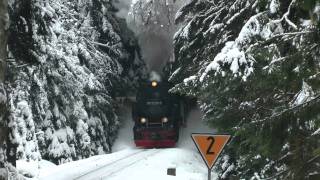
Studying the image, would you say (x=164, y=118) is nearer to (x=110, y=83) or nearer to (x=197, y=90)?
(x=110, y=83)

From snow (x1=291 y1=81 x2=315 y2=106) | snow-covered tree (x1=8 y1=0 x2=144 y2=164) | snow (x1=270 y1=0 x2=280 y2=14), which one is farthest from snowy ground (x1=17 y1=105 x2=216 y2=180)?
snow (x1=291 y1=81 x2=315 y2=106)

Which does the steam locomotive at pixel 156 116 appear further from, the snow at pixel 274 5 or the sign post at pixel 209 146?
the snow at pixel 274 5

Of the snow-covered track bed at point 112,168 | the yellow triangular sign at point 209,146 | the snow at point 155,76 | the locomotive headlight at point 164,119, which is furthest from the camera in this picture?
the snow at point 155,76

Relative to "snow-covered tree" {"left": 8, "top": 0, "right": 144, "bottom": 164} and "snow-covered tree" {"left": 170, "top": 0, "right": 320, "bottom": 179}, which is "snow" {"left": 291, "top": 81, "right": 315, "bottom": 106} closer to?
"snow-covered tree" {"left": 170, "top": 0, "right": 320, "bottom": 179}

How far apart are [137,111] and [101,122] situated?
2130mm

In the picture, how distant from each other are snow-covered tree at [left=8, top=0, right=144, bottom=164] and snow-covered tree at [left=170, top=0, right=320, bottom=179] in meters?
3.99

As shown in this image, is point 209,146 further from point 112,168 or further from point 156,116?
point 156,116

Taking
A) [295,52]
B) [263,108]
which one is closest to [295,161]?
[295,52]

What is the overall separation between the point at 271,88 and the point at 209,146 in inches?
77.8

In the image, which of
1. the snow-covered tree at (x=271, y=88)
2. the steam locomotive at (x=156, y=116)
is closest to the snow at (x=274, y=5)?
the snow-covered tree at (x=271, y=88)

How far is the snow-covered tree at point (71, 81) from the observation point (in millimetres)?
17984

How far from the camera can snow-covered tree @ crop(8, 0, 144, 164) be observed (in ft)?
59.0

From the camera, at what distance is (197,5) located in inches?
756

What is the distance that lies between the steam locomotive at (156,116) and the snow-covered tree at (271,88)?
576 inches
